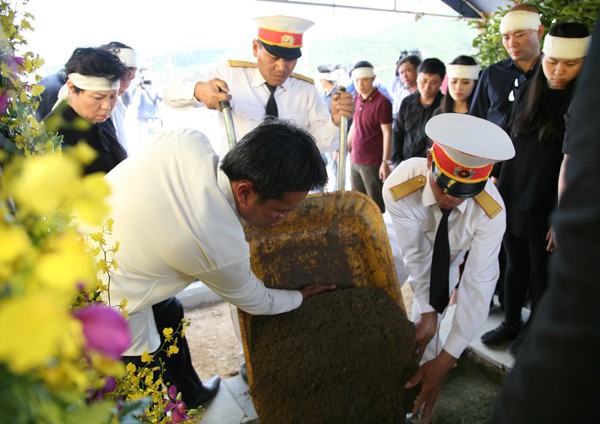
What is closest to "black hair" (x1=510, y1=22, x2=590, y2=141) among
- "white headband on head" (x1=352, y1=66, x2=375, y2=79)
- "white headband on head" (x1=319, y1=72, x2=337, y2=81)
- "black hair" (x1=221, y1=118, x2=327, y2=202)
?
"black hair" (x1=221, y1=118, x2=327, y2=202)

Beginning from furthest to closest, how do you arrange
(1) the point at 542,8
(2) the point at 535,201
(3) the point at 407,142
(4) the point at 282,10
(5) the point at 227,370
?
1. (4) the point at 282,10
2. (3) the point at 407,142
3. (1) the point at 542,8
4. (5) the point at 227,370
5. (2) the point at 535,201

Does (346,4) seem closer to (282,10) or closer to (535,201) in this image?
(282,10)

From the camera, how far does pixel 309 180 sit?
1323 mm

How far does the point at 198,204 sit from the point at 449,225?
1.20 metres

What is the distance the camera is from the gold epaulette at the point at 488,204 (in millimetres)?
1821

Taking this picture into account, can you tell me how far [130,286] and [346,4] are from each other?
12.4 ft

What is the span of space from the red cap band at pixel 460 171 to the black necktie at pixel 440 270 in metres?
0.31

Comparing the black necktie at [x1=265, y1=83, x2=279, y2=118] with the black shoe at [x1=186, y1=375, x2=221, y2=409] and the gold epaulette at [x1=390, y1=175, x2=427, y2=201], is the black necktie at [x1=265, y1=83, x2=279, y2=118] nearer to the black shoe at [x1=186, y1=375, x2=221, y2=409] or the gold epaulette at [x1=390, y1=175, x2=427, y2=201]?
the gold epaulette at [x1=390, y1=175, x2=427, y2=201]

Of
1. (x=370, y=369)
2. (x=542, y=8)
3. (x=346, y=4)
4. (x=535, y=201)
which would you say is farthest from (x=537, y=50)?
(x=370, y=369)

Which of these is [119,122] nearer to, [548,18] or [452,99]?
[452,99]

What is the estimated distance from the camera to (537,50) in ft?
9.26

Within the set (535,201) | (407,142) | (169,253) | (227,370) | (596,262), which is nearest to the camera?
(596,262)

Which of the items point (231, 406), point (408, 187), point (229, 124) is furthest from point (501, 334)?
point (229, 124)

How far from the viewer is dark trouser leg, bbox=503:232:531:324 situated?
2.52 meters
